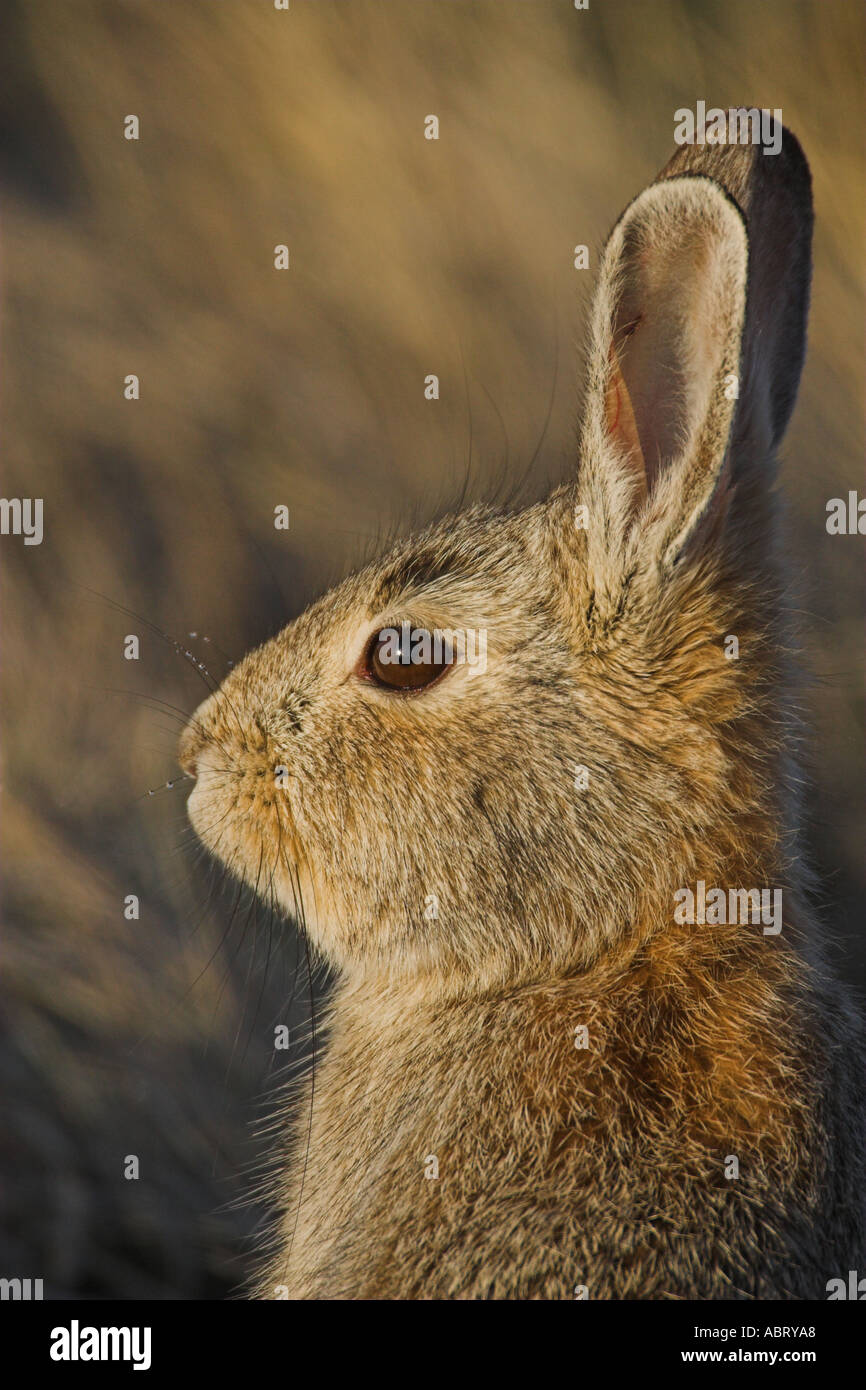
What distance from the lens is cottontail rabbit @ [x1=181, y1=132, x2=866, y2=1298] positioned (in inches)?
69.7

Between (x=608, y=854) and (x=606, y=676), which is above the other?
(x=606, y=676)

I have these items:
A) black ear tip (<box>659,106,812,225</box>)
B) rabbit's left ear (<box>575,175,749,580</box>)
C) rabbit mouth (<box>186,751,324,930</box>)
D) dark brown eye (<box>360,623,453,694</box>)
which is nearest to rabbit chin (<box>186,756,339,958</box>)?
rabbit mouth (<box>186,751,324,930</box>)

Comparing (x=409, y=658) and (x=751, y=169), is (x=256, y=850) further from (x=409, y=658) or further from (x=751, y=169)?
(x=751, y=169)

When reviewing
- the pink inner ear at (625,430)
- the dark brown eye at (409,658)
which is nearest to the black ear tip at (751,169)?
the pink inner ear at (625,430)

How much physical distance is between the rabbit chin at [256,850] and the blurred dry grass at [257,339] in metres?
0.79

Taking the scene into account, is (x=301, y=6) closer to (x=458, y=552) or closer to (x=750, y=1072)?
(x=458, y=552)

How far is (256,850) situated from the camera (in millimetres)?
2363

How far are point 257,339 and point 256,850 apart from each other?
185 cm

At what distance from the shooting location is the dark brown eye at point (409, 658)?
2170 millimetres

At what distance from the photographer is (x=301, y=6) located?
3.52 m

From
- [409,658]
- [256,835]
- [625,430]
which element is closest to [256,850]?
[256,835]

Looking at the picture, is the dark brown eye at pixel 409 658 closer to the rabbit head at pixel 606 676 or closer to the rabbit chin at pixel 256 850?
the rabbit head at pixel 606 676

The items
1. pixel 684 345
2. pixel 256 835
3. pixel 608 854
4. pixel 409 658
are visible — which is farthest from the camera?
pixel 256 835

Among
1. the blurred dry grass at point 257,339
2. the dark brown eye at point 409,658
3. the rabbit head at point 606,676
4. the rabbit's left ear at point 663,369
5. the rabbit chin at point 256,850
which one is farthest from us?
the blurred dry grass at point 257,339
